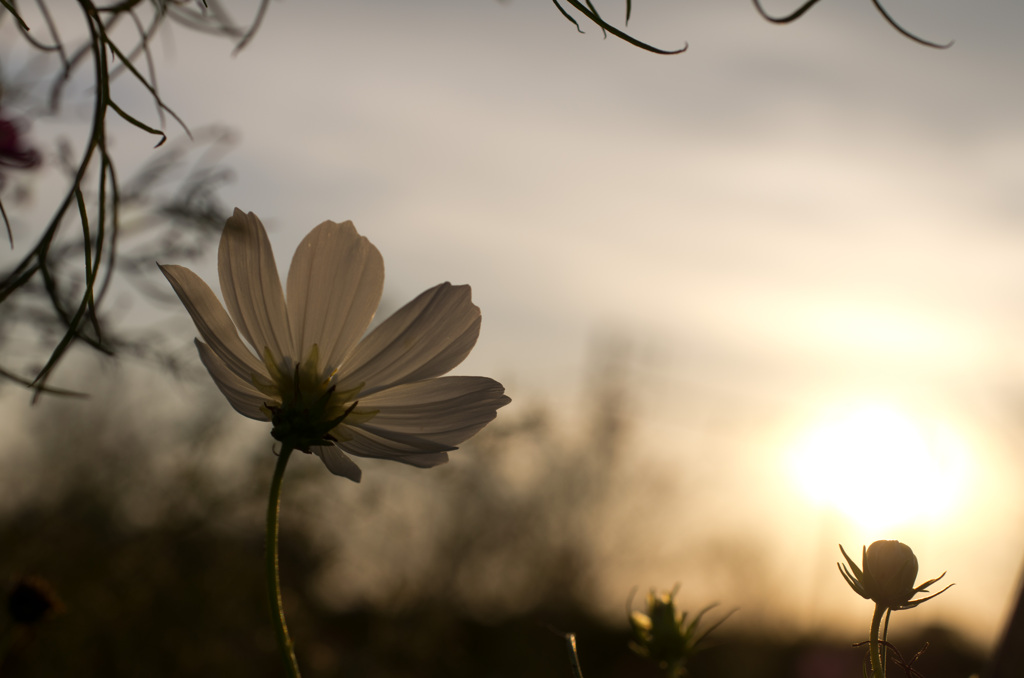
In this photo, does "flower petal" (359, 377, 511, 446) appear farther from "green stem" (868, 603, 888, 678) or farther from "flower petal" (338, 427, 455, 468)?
"green stem" (868, 603, 888, 678)

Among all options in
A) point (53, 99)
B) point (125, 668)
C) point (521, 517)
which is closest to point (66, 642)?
point (125, 668)

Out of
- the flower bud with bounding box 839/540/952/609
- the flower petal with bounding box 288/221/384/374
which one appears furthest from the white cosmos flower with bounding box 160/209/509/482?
the flower bud with bounding box 839/540/952/609

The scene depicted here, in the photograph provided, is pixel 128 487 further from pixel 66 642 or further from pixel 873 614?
pixel 873 614

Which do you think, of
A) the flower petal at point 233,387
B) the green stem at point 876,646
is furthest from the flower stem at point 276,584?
the green stem at point 876,646

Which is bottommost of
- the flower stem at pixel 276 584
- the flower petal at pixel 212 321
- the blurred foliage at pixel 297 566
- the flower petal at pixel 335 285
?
the blurred foliage at pixel 297 566

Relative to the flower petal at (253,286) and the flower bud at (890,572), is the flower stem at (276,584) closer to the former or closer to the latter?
the flower petal at (253,286)

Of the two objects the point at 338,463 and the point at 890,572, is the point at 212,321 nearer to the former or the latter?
the point at 338,463

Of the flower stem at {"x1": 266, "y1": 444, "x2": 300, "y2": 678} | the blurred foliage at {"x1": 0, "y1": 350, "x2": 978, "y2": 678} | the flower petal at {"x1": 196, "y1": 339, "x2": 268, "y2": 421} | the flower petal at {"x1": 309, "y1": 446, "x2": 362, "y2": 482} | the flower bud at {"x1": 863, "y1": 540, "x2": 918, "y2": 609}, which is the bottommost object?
the blurred foliage at {"x1": 0, "y1": 350, "x2": 978, "y2": 678}
